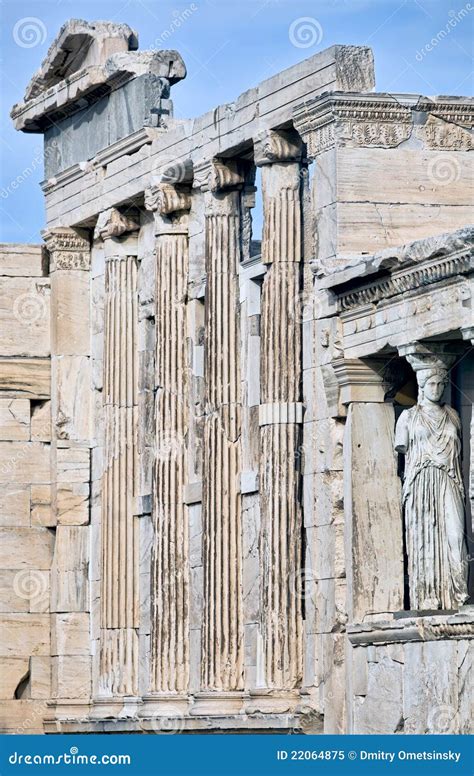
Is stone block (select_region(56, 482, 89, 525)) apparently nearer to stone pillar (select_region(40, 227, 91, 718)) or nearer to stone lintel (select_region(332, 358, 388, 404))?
stone pillar (select_region(40, 227, 91, 718))

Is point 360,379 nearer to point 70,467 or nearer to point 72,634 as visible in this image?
point 70,467

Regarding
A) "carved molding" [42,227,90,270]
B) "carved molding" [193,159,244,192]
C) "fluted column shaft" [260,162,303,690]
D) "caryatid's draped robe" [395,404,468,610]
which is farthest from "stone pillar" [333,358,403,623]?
"carved molding" [42,227,90,270]

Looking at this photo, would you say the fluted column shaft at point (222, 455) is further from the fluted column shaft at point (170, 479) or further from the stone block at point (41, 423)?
the stone block at point (41, 423)

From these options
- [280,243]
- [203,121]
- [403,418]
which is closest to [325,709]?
[403,418]

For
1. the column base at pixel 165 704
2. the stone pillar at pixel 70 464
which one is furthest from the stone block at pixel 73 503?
the column base at pixel 165 704

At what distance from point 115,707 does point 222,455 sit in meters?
4.20

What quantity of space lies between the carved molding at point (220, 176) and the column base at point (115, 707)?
619 centimetres

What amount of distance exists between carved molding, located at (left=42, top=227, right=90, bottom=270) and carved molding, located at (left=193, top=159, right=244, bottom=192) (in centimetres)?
490

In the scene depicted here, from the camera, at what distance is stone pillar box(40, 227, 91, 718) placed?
116ft

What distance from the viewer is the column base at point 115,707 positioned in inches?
1311

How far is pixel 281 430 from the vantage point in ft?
96.9

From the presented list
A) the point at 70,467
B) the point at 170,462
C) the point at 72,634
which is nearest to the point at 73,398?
the point at 70,467

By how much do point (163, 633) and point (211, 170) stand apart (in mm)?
5345

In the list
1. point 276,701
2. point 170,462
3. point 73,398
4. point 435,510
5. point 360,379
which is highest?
point 73,398
